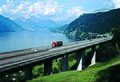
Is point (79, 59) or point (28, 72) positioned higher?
point (28, 72)

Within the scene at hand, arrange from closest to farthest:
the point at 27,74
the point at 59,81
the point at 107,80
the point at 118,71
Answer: the point at 107,80, the point at 118,71, the point at 59,81, the point at 27,74

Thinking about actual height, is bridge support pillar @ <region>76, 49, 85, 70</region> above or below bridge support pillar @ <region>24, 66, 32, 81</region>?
below

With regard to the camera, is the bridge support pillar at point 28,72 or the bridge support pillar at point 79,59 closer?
the bridge support pillar at point 28,72

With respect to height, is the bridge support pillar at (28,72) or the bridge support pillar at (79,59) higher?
the bridge support pillar at (28,72)

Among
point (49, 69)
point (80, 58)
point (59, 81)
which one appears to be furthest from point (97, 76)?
point (80, 58)

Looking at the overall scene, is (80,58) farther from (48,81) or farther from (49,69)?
(48,81)

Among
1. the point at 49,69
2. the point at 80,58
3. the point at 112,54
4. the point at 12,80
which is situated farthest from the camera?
the point at 112,54

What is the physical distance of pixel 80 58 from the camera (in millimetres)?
86375

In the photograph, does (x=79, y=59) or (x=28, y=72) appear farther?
(x=79, y=59)

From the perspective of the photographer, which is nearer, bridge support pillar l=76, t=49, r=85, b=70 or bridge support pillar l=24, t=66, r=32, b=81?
bridge support pillar l=24, t=66, r=32, b=81

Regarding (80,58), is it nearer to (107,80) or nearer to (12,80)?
(12,80)

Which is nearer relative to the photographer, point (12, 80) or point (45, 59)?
point (45, 59)

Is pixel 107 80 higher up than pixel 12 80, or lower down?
higher up

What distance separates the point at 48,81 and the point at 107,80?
1097 centimetres
